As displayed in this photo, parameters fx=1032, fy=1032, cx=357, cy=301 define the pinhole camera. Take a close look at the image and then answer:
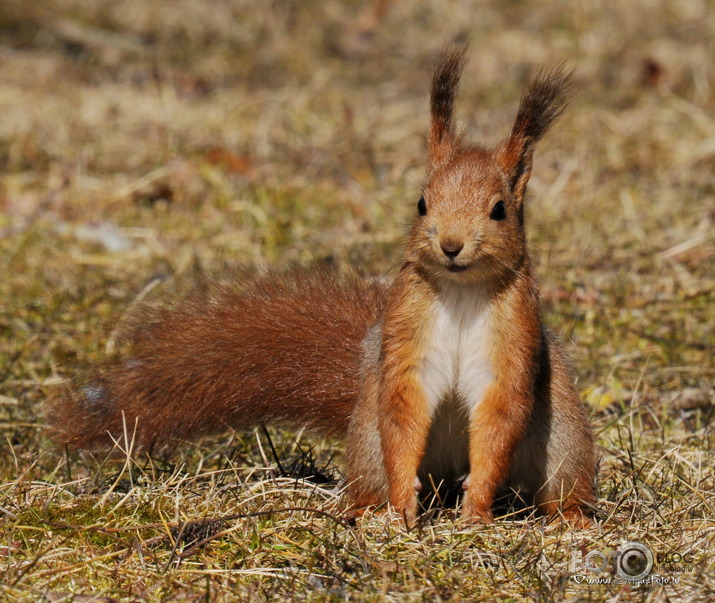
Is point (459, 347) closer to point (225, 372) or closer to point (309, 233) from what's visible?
point (225, 372)

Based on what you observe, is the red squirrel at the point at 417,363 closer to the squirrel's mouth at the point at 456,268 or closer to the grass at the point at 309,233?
the squirrel's mouth at the point at 456,268

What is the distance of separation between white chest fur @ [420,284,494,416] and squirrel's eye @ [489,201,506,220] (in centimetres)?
Result: 17

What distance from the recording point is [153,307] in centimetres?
285

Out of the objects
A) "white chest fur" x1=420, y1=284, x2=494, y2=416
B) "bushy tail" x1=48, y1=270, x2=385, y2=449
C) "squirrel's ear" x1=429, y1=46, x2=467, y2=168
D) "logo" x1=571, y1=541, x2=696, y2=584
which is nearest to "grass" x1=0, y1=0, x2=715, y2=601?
"logo" x1=571, y1=541, x2=696, y2=584

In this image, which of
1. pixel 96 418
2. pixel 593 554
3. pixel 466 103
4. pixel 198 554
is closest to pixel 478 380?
pixel 593 554

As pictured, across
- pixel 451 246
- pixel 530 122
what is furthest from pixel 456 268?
pixel 530 122

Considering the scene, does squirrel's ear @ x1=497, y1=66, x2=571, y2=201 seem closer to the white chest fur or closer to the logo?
the white chest fur

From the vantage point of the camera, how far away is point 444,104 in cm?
249

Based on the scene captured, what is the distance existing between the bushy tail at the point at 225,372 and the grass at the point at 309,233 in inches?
5.2

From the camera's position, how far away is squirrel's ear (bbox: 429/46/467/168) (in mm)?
2422

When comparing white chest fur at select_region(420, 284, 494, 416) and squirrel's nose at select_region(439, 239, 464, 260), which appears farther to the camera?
white chest fur at select_region(420, 284, 494, 416)

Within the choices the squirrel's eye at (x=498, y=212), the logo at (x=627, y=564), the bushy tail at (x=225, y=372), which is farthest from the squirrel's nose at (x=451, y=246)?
the logo at (x=627, y=564)

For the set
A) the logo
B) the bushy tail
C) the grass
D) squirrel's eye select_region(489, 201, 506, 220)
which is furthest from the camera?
the bushy tail

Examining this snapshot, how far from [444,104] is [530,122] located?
0.70 feet
